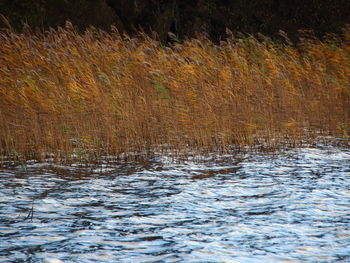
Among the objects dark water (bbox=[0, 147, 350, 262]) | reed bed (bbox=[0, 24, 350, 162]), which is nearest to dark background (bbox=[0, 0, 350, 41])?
reed bed (bbox=[0, 24, 350, 162])

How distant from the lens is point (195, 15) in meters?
19.4

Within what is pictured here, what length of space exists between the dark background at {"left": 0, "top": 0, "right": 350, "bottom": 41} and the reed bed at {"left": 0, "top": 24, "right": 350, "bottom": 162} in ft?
26.6

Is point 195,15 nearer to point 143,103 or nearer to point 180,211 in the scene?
point 143,103

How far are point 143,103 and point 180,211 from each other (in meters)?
3.76

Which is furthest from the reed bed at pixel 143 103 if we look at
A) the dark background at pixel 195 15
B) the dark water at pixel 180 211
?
the dark background at pixel 195 15

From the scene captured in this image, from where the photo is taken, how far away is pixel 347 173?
718 cm

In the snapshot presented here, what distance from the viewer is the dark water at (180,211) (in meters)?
4.50

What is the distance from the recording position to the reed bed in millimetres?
8328

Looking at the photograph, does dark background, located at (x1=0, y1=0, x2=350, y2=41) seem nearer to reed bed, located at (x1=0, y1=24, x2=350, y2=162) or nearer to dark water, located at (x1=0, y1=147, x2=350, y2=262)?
reed bed, located at (x1=0, y1=24, x2=350, y2=162)

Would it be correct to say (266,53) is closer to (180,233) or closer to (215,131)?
(215,131)

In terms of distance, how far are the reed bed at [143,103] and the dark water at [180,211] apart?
2.38 feet

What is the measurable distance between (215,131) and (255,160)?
3.34ft

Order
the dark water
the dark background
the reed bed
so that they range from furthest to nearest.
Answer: the dark background
the reed bed
the dark water

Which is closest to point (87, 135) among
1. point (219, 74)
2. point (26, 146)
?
point (26, 146)
